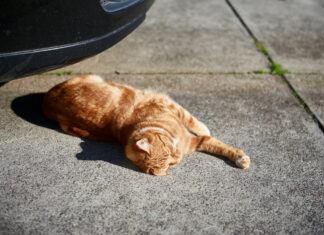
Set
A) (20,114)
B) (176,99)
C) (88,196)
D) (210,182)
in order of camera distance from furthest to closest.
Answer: (176,99), (20,114), (210,182), (88,196)

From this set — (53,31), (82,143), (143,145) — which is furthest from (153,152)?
(53,31)

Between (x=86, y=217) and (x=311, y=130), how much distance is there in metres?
2.44

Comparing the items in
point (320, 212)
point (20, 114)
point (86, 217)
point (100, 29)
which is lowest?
point (320, 212)

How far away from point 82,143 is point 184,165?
1025mm

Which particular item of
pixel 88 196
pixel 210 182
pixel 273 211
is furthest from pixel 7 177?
pixel 273 211

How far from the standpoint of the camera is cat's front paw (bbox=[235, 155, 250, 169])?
2936 millimetres

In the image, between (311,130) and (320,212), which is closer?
(320,212)

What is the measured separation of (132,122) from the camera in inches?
123

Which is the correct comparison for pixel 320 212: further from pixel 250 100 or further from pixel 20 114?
pixel 20 114

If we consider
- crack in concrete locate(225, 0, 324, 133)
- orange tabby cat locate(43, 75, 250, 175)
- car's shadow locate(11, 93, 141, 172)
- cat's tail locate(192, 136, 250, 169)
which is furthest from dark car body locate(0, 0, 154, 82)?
crack in concrete locate(225, 0, 324, 133)

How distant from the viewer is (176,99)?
378 centimetres

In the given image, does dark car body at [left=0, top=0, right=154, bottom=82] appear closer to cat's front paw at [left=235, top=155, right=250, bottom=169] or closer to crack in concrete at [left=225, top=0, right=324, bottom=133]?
cat's front paw at [left=235, top=155, right=250, bottom=169]

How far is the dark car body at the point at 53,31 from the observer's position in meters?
2.28

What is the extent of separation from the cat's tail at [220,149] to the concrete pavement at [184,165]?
0.08 m
